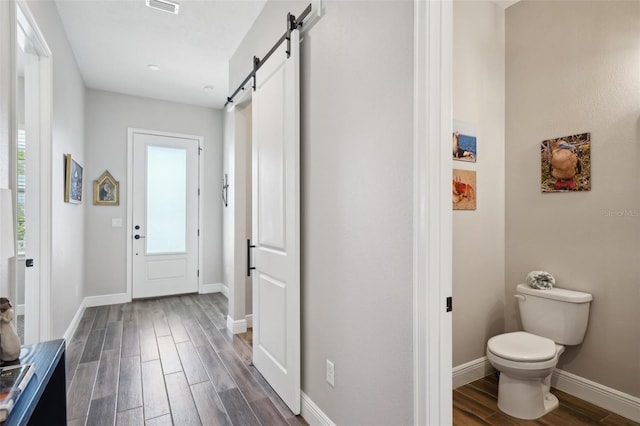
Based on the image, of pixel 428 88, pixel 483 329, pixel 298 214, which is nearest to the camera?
pixel 428 88

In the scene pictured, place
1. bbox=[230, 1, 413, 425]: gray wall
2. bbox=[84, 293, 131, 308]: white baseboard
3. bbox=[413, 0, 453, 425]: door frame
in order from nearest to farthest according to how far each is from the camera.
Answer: bbox=[413, 0, 453, 425]: door frame
bbox=[230, 1, 413, 425]: gray wall
bbox=[84, 293, 131, 308]: white baseboard

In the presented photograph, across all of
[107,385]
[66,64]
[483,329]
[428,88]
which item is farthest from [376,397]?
[66,64]

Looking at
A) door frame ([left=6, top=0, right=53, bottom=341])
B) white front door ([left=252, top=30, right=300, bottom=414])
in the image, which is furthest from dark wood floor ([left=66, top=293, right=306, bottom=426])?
door frame ([left=6, top=0, right=53, bottom=341])

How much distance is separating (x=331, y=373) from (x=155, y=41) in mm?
3352

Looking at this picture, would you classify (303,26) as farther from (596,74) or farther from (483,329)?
(483,329)

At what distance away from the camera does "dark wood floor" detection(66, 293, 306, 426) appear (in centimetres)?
204

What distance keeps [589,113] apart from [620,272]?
1056mm

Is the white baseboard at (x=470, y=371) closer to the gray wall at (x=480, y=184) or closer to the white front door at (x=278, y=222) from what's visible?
the gray wall at (x=480, y=184)

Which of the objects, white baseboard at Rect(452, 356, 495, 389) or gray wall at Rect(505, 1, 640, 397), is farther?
white baseboard at Rect(452, 356, 495, 389)

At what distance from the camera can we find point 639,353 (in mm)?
2031

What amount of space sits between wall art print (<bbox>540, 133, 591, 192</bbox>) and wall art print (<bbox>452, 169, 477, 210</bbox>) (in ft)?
1.71

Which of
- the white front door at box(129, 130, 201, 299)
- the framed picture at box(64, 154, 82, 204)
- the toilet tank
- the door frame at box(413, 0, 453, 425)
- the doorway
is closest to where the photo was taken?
the door frame at box(413, 0, 453, 425)

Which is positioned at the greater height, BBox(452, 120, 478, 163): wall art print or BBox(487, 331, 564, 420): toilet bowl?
BBox(452, 120, 478, 163): wall art print

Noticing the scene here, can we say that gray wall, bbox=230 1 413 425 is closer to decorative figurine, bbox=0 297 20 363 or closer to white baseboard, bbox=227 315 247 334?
decorative figurine, bbox=0 297 20 363
